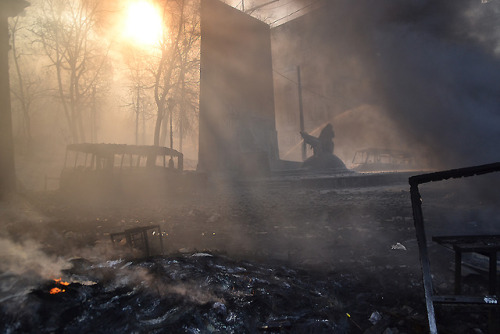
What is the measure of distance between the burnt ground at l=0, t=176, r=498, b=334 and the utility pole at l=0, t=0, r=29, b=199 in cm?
58

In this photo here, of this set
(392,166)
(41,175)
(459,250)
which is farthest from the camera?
(392,166)

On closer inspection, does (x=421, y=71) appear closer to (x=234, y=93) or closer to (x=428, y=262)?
(x=234, y=93)

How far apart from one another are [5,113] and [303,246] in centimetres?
787

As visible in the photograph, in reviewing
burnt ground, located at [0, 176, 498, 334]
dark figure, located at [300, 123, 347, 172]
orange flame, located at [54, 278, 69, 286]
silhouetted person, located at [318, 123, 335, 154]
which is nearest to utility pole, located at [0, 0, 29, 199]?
burnt ground, located at [0, 176, 498, 334]

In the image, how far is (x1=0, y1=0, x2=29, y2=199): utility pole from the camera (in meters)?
6.61

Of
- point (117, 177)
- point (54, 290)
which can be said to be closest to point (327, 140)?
point (117, 177)

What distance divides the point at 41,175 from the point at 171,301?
20.1m

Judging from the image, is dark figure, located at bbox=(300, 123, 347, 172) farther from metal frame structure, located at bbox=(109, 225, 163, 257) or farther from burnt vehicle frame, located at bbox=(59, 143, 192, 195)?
metal frame structure, located at bbox=(109, 225, 163, 257)

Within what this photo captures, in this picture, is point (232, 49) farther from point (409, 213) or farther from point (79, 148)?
point (409, 213)

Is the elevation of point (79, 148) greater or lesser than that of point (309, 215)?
greater

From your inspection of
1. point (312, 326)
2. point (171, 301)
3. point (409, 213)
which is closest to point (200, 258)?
point (171, 301)

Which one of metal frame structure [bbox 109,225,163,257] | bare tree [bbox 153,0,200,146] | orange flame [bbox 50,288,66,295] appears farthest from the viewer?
bare tree [bbox 153,0,200,146]

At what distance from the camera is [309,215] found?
18.6 ft

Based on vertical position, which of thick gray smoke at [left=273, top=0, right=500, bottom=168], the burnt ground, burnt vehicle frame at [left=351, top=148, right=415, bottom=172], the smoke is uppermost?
thick gray smoke at [left=273, top=0, right=500, bottom=168]
